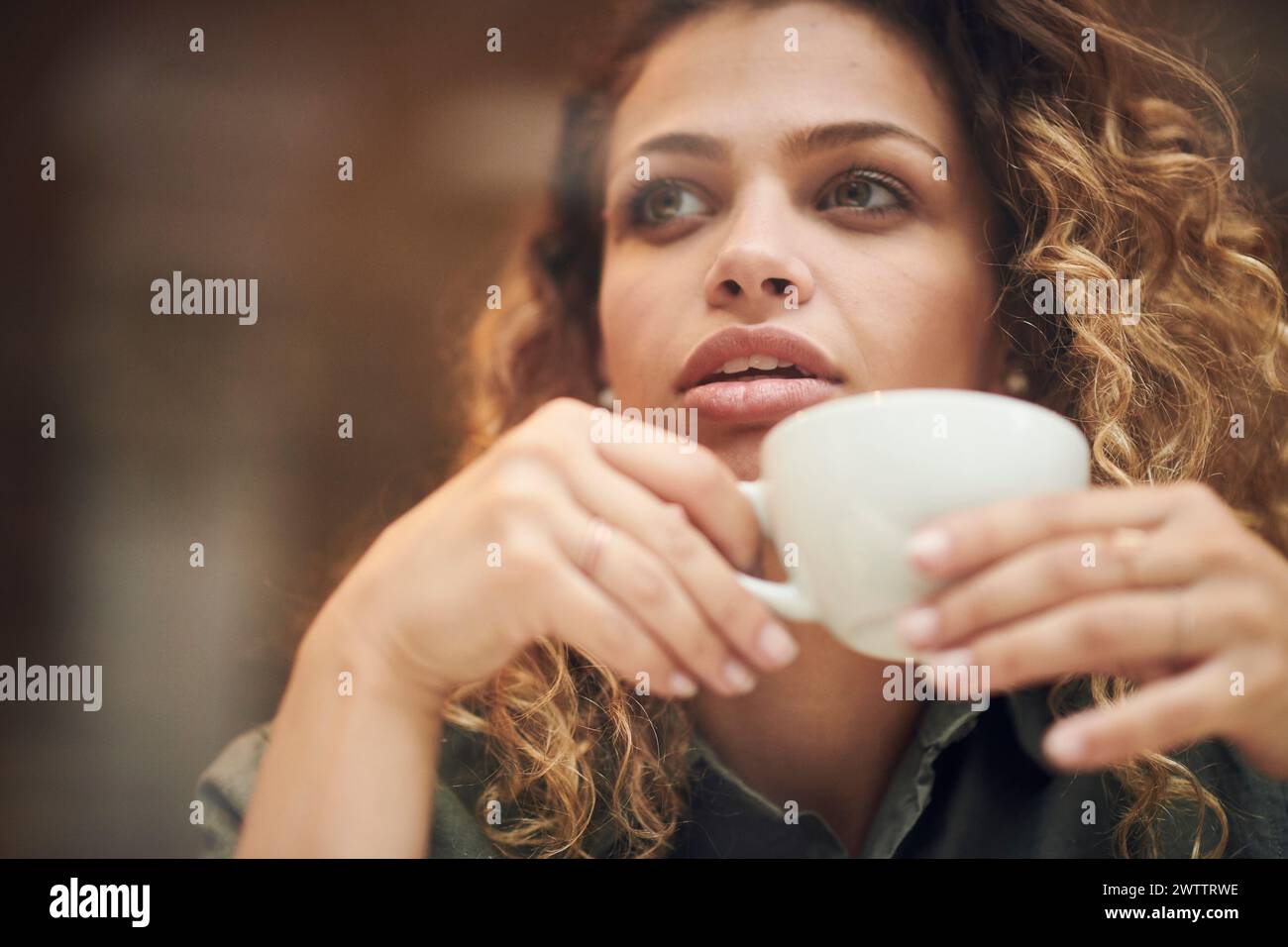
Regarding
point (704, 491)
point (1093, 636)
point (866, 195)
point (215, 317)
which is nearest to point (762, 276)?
point (866, 195)

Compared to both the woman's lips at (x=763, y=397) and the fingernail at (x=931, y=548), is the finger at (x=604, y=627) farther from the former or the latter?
the woman's lips at (x=763, y=397)

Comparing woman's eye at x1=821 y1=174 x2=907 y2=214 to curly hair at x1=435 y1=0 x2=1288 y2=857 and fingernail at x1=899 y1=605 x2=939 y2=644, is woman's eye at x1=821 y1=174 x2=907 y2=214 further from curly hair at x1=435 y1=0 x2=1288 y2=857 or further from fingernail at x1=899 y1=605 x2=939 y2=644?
fingernail at x1=899 y1=605 x2=939 y2=644

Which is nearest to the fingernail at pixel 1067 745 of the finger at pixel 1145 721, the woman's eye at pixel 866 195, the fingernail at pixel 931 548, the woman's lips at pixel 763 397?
the finger at pixel 1145 721

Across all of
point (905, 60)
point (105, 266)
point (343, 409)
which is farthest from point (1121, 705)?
point (105, 266)

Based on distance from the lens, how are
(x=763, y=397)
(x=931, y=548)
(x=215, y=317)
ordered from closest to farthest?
1. (x=931, y=548)
2. (x=763, y=397)
3. (x=215, y=317)

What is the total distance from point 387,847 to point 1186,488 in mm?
571

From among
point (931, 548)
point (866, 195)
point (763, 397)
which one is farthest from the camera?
point (866, 195)

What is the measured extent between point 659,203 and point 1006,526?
621 mm

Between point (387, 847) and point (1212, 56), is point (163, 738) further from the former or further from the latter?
point (1212, 56)

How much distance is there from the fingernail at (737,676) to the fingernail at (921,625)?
0.11 m

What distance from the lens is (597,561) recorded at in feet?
1.84

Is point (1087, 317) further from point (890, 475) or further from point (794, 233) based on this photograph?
point (890, 475)

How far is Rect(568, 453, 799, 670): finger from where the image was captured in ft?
1.78
